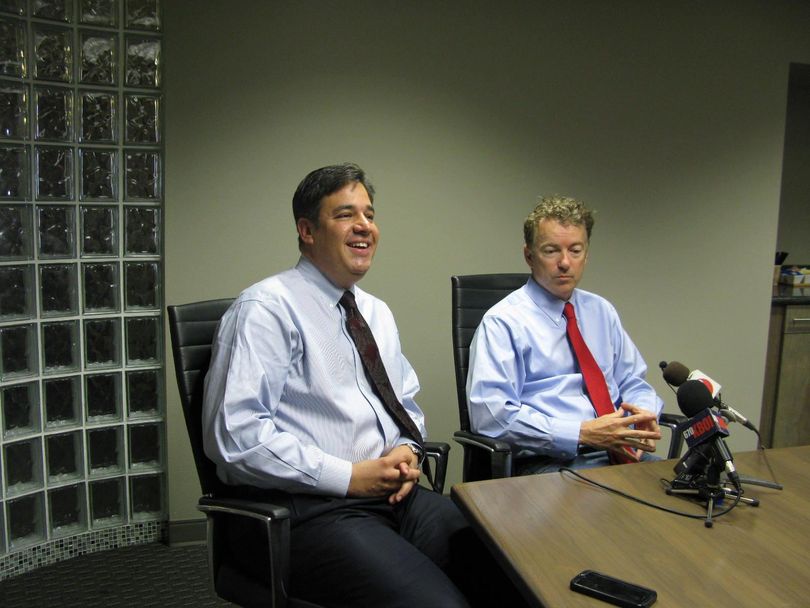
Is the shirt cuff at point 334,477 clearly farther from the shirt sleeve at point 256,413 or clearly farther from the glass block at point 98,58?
the glass block at point 98,58

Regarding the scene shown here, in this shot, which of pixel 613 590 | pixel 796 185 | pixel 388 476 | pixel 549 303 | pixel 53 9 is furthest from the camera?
pixel 796 185

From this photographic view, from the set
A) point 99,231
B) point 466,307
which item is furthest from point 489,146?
point 99,231

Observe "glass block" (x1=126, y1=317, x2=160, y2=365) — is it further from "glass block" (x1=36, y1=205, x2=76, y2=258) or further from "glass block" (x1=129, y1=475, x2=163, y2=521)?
"glass block" (x1=129, y1=475, x2=163, y2=521)

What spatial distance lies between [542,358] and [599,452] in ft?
1.05

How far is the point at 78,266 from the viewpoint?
2525 millimetres

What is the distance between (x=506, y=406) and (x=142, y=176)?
163 cm

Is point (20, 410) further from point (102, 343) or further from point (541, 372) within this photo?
point (541, 372)

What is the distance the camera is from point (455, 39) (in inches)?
112

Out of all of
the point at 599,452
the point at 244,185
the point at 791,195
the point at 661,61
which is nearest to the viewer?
the point at 599,452

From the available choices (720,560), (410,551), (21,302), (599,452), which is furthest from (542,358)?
(21,302)

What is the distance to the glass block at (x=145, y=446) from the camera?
8.88 ft

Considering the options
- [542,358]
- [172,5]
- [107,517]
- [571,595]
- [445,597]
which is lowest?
[107,517]

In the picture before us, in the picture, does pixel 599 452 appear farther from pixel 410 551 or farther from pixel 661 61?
pixel 661 61

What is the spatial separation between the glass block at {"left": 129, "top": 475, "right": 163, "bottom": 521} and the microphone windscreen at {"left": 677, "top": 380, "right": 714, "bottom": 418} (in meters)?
2.10
